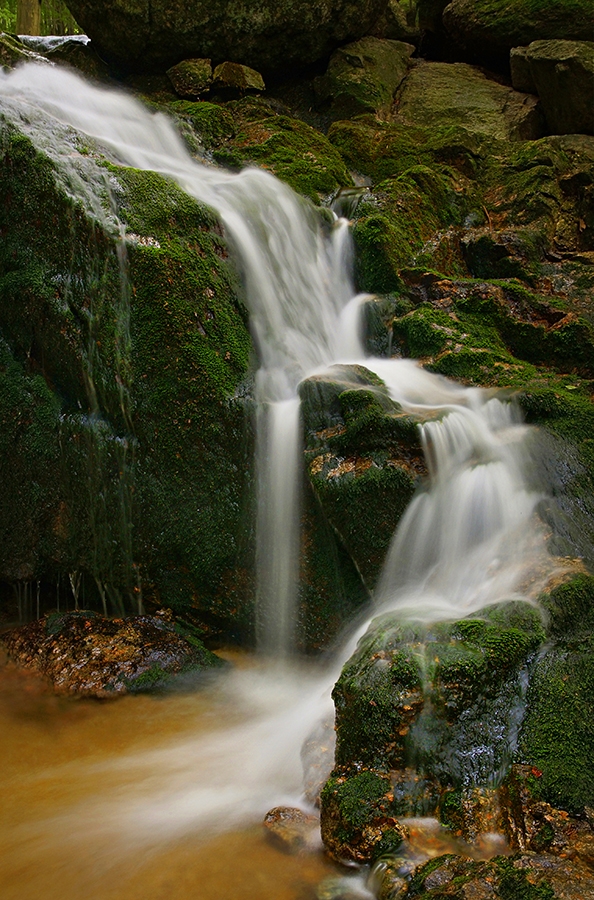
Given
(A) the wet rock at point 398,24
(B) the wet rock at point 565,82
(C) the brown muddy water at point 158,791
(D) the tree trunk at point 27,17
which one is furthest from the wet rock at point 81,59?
(C) the brown muddy water at point 158,791

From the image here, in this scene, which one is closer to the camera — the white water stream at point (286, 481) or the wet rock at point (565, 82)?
the white water stream at point (286, 481)

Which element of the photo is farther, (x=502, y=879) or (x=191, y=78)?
(x=191, y=78)

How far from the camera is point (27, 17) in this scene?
13.4 metres

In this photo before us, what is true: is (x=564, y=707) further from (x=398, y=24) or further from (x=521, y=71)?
(x=398, y=24)

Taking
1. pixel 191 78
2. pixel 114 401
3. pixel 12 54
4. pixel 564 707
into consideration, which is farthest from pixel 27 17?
pixel 564 707

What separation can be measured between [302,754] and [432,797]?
0.89 metres

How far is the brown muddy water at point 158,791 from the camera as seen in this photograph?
262 cm

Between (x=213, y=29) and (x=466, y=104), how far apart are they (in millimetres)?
4162

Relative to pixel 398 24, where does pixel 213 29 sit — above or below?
below

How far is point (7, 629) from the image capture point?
523cm

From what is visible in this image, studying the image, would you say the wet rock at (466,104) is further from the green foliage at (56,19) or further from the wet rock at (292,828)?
the wet rock at (292,828)

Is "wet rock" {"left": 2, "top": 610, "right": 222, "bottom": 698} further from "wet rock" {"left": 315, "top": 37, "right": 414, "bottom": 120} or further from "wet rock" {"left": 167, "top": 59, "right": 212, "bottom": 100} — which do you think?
"wet rock" {"left": 315, "top": 37, "right": 414, "bottom": 120}

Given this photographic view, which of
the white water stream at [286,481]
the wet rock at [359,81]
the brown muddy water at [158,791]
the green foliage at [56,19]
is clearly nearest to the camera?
the brown muddy water at [158,791]

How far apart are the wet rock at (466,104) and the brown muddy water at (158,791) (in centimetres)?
907
